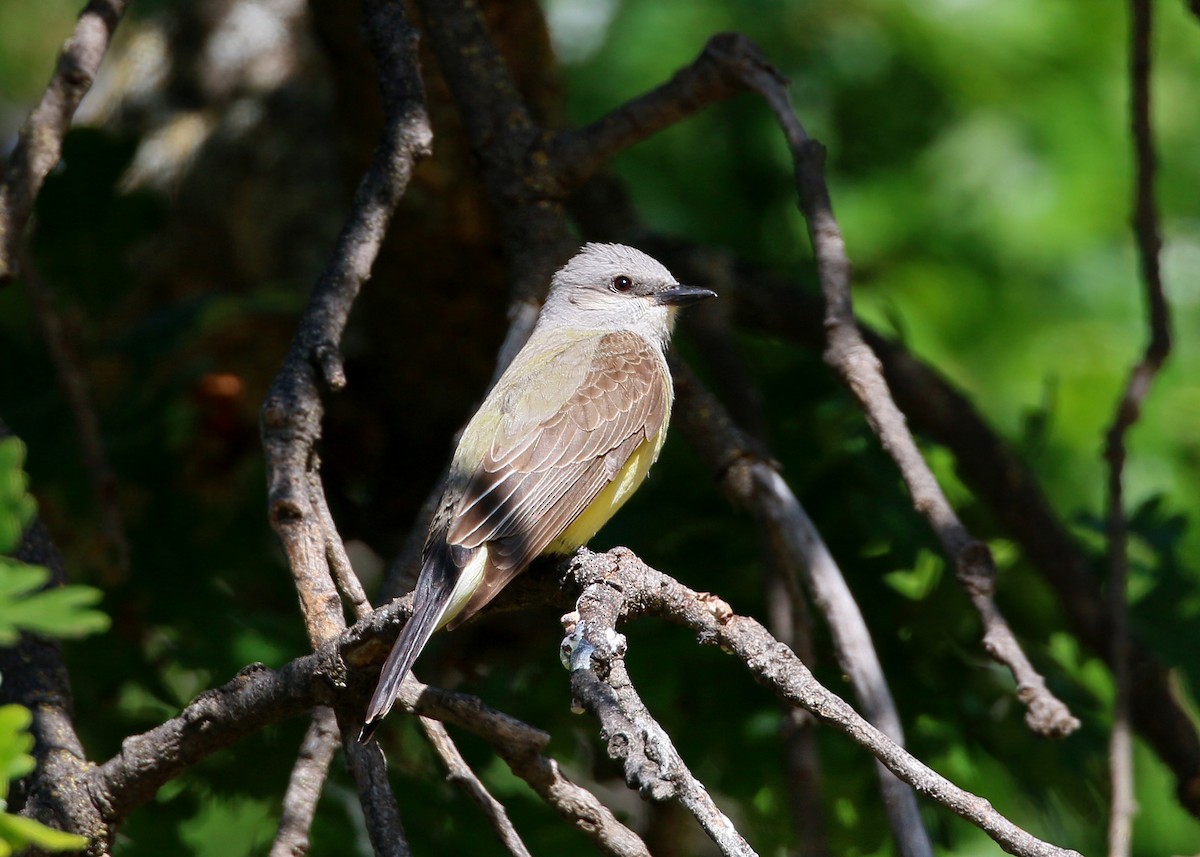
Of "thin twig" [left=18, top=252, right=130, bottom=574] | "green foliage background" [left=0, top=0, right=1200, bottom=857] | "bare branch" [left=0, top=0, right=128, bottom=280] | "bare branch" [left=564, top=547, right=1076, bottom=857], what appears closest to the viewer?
"bare branch" [left=564, top=547, right=1076, bottom=857]

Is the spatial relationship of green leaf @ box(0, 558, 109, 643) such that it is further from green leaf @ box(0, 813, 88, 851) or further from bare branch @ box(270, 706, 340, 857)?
bare branch @ box(270, 706, 340, 857)

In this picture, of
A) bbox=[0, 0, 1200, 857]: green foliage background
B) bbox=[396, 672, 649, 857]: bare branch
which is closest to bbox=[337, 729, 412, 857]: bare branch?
bbox=[396, 672, 649, 857]: bare branch

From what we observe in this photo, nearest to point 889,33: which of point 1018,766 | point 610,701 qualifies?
point 1018,766

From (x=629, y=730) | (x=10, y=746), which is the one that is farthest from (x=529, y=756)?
(x=10, y=746)

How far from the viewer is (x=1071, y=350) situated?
5.00m

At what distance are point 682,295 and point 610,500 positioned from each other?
3.38 ft

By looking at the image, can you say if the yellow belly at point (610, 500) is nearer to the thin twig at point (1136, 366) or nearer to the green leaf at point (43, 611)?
the thin twig at point (1136, 366)

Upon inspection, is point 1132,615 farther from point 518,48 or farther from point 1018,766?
point 518,48

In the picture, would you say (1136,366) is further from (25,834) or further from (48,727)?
(25,834)

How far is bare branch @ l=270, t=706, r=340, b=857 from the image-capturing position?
278 centimetres

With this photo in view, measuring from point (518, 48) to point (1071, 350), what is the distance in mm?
2636

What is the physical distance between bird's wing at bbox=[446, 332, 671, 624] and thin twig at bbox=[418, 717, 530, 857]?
A: 35 cm

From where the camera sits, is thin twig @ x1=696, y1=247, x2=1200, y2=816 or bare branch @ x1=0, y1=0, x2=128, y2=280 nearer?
bare branch @ x1=0, y1=0, x2=128, y2=280

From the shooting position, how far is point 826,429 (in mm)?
4531
